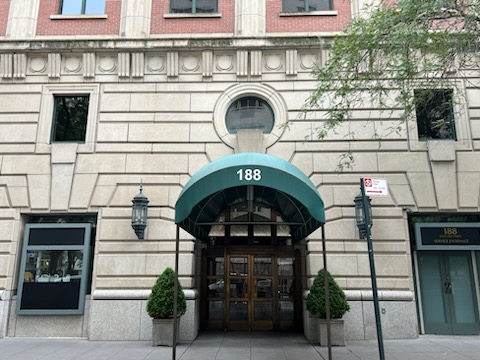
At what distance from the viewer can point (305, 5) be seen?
1239 cm

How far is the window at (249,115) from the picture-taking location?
38.7 ft

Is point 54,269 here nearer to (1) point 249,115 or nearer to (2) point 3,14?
(1) point 249,115

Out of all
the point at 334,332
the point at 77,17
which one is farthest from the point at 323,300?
the point at 77,17

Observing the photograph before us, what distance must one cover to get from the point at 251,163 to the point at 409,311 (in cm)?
672

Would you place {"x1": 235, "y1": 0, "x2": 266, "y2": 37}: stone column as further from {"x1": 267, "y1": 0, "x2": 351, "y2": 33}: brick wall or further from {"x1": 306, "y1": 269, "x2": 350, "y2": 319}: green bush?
{"x1": 306, "y1": 269, "x2": 350, "y2": 319}: green bush

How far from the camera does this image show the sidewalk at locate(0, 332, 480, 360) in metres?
8.41

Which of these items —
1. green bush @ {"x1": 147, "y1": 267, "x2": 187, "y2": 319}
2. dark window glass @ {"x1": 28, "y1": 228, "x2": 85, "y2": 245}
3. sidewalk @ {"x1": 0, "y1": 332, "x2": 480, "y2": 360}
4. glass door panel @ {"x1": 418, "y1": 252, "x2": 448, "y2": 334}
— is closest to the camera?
sidewalk @ {"x1": 0, "y1": 332, "x2": 480, "y2": 360}

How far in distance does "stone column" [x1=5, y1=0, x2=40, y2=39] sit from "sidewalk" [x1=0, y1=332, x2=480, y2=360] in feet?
29.9

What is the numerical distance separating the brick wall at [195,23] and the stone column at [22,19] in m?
3.83

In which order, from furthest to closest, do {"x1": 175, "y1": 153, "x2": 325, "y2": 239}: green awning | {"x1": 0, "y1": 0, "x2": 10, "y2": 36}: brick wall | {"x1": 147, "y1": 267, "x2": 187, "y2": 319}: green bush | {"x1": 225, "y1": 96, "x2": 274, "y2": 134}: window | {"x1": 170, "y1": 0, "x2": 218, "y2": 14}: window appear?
{"x1": 170, "y1": 0, "x2": 218, "y2": 14}: window < {"x1": 0, "y1": 0, "x2": 10, "y2": 36}: brick wall < {"x1": 225, "y1": 96, "x2": 274, "y2": 134}: window < {"x1": 147, "y1": 267, "x2": 187, "y2": 319}: green bush < {"x1": 175, "y1": 153, "x2": 325, "y2": 239}: green awning

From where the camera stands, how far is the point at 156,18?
12.3 meters

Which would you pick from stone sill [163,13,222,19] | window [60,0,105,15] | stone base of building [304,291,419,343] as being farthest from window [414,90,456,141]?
window [60,0,105,15]

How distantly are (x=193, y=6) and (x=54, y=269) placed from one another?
9161mm

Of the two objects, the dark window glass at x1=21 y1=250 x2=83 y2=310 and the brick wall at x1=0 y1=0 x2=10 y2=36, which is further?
the brick wall at x1=0 y1=0 x2=10 y2=36
